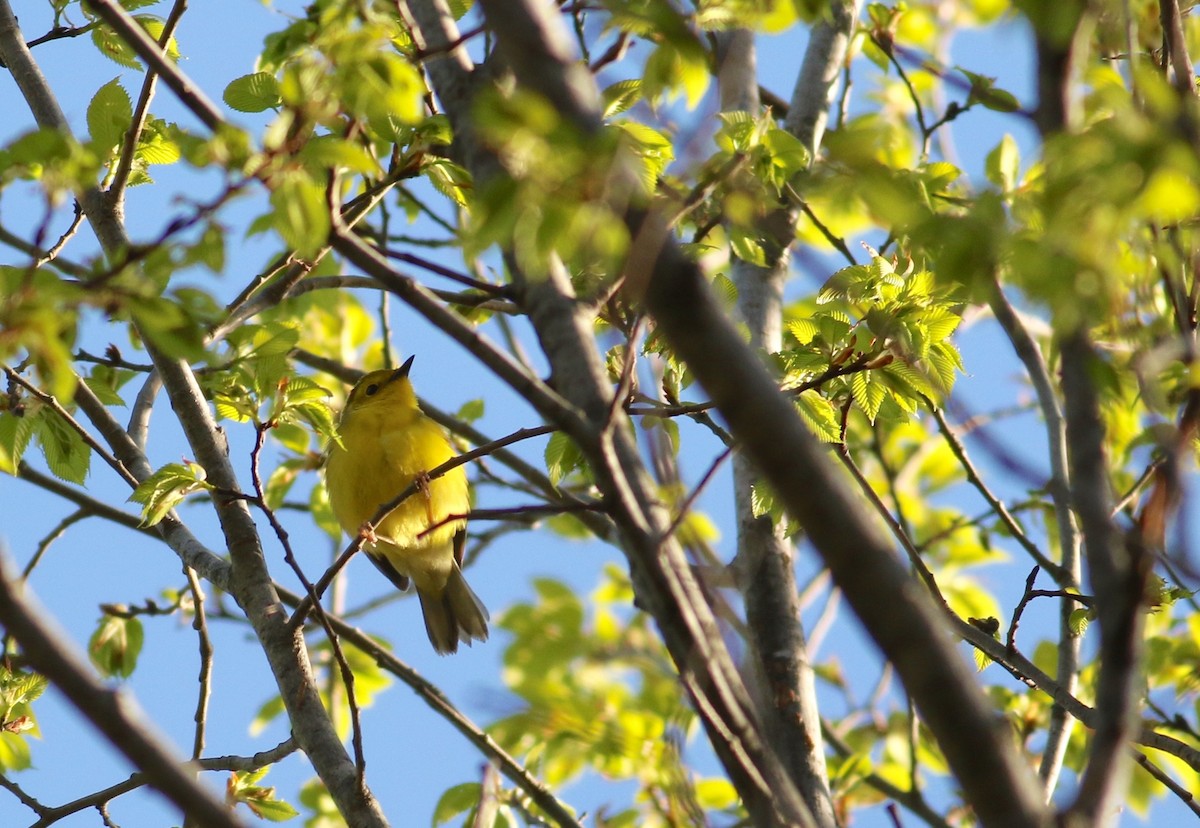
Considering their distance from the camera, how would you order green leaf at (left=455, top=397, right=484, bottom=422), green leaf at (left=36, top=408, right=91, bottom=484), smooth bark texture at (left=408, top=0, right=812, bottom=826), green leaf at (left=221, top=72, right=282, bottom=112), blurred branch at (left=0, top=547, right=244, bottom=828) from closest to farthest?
blurred branch at (left=0, top=547, right=244, bottom=828) → smooth bark texture at (left=408, top=0, right=812, bottom=826) → green leaf at (left=221, top=72, right=282, bottom=112) → green leaf at (left=36, top=408, right=91, bottom=484) → green leaf at (left=455, top=397, right=484, bottom=422)

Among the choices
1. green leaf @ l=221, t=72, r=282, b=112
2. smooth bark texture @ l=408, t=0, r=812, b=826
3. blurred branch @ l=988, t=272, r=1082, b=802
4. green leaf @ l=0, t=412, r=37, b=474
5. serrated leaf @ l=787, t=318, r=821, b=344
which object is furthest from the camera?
blurred branch @ l=988, t=272, r=1082, b=802

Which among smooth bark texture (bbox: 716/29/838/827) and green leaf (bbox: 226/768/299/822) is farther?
green leaf (bbox: 226/768/299/822)

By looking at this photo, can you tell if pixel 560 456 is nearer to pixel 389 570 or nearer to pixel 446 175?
pixel 446 175

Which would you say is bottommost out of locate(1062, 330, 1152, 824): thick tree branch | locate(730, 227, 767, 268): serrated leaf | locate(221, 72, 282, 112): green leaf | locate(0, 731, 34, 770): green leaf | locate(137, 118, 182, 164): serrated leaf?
locate(1062, 330, 1152, 824): thick tree branch

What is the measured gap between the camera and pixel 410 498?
745 centimetres

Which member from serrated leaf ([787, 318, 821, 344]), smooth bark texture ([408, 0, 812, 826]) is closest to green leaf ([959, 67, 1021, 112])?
serrated leaf ([787, 318, 821, 344])

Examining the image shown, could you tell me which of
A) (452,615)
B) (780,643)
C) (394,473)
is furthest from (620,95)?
(452,615)

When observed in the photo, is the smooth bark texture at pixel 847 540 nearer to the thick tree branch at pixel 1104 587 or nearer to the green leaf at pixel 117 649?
the thick tree branch at pixel 1104 587

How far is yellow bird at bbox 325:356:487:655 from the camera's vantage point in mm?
7504

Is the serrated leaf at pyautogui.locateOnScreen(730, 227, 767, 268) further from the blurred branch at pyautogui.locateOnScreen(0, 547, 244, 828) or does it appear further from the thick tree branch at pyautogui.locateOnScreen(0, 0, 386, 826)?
the blurred branch at pyautogui.locateOnScreen(0, 547, 244, 828)

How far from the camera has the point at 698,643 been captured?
2.21 m

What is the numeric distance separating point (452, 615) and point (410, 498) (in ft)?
4.65

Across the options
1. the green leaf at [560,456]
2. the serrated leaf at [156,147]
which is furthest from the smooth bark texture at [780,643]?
the serrated leaf at [156,147]

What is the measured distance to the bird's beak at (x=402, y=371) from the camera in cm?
809
